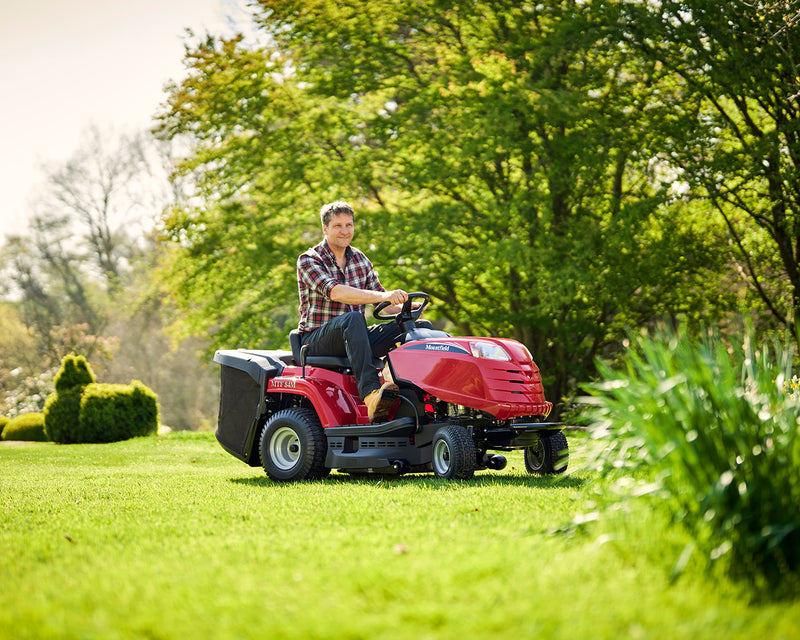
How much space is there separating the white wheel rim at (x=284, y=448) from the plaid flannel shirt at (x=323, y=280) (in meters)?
0.81

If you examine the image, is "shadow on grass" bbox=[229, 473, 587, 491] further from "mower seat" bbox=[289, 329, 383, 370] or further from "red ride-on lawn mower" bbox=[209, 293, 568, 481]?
"mower seat" bbox=[289, 329, 383, 370]

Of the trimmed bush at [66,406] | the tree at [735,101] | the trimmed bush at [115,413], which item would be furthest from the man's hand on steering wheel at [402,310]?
the trimmed bush at [66,406]

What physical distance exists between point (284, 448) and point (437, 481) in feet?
4.66

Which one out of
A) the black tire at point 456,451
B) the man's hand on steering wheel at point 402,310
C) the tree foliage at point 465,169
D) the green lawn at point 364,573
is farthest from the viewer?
the tree foliage at point 465,169

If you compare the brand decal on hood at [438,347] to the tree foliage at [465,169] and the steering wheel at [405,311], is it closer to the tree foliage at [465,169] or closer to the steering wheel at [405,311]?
the steering wheel at [405,311]

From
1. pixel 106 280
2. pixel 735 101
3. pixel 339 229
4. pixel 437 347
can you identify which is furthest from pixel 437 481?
pixel 106 280

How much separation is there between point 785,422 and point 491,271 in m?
11.1

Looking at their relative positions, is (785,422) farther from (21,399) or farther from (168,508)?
(21,399)

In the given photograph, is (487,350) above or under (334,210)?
under

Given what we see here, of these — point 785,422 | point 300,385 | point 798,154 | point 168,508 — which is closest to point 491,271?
point 798,154

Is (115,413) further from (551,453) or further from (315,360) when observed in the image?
(551,453)

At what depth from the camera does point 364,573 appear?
2875mm

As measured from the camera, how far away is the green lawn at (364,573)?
2348 millimetres

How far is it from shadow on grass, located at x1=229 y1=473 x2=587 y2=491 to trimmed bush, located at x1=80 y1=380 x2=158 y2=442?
9.18m
